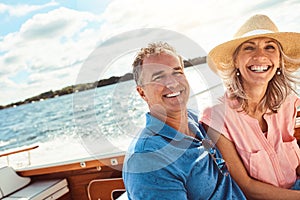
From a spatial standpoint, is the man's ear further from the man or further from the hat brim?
the hat brim

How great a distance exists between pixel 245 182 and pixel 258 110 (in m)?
0.32

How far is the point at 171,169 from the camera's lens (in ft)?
3.13

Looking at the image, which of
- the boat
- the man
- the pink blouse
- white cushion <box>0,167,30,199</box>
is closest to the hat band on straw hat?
the pink blouse

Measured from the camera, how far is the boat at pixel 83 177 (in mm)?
2165

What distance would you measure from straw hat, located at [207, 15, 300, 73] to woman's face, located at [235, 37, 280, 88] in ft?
0.10

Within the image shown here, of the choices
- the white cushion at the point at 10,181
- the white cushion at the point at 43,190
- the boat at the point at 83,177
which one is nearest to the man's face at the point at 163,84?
the boat at the point at 83,177

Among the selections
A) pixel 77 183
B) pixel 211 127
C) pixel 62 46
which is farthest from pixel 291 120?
pixel 62 46

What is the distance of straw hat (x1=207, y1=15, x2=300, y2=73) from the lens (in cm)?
133

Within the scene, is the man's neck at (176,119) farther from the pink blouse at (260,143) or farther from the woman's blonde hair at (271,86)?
the woman's blonde hair at (271,86)

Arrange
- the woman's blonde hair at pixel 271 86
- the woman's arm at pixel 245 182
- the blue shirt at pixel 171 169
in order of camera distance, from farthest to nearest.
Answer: the woman's blonde hair at pixel 271 86
the woman's arm at pixel 245 182
the blue shirt at pixel 171 169

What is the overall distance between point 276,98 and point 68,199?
1612 millimetres

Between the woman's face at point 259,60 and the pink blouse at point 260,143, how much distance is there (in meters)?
0.13

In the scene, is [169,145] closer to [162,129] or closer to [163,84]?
[162,129]

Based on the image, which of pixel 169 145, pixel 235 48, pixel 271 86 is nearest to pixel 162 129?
pixel 169 145
